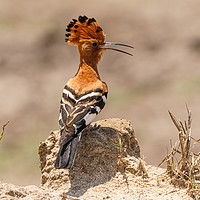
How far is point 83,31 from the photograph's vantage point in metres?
6.22

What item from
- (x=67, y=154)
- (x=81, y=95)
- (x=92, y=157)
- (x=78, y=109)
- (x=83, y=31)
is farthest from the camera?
(x=83, y=31)

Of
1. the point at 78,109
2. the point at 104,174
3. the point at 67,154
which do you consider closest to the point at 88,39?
the point at 78,109

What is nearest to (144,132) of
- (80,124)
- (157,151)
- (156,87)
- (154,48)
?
(157,151)

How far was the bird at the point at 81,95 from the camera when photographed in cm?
505

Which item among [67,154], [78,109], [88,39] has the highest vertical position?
[88,39]

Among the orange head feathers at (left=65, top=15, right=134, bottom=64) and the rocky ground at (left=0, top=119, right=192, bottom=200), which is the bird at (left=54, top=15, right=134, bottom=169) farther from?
the rocky ground at (left=0, top=119, right=192, bottom=200)

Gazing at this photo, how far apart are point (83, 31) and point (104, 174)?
189 cm

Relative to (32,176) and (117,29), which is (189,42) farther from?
(32,176)

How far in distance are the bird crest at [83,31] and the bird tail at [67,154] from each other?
1.46m

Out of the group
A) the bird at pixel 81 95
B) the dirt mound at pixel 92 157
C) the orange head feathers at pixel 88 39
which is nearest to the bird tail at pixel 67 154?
the bird at pixel 81 95

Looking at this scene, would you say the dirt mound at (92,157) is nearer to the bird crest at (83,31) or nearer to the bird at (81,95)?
the bird at (81,95)

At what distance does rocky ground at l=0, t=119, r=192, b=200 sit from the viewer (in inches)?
180

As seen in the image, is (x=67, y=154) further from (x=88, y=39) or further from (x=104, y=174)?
(x=88, y=39)

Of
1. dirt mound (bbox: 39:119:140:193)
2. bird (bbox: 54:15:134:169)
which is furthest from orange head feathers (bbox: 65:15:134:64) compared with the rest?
dirt mound (bbox: 39:119:140:193)
